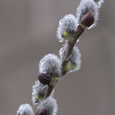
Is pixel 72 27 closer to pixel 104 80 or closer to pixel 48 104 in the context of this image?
pixel 48 104

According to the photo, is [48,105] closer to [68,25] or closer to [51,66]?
[51,66]

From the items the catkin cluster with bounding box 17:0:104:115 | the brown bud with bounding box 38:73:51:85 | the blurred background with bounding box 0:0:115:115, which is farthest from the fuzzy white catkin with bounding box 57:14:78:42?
the blurred background with bounding box 0:0:115:115

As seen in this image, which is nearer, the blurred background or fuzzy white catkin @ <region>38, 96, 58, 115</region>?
fuzzy white catkin @ <region>38, 96, 58, 115</region>

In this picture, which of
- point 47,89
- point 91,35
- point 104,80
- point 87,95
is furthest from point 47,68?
point 91,35

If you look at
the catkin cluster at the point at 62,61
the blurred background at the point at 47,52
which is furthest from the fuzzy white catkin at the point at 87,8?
the blurred background at the point at 47,52

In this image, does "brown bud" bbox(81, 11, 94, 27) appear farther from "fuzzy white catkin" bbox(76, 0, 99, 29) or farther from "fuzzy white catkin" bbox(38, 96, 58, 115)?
"fuzzy white catkin" bbox(38, 96, 58, 115)

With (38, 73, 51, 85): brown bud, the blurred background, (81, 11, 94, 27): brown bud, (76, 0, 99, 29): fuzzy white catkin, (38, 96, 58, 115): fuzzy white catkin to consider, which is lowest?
(38, 96, 58, 115): fuzzy white catkin

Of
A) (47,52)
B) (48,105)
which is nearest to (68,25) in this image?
(48,105)

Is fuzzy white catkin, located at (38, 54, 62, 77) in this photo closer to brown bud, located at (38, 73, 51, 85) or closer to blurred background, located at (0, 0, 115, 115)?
brown bud, located at (38, 73, 51, 85)

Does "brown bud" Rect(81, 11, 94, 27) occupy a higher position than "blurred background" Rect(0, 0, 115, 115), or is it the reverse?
"blurred background" Rect(0, 0, 115, 115)
